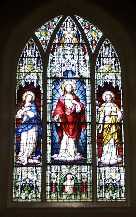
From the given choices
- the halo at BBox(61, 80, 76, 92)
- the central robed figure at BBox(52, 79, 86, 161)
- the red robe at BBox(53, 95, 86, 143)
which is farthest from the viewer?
the halo at BBox(61, 80, 76, 92)

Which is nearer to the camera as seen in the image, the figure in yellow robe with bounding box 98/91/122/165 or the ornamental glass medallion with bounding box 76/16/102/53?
the figure in yellow robe with bounding box 98/91/122/165

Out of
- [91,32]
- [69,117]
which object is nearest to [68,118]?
[69,117]

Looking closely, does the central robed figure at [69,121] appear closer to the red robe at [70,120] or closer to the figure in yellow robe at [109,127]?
the red robe at [70,120]

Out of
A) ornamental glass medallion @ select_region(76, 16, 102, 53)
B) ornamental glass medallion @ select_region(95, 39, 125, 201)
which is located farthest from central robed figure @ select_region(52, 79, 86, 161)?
ornamental glass medallion @ select_region(76, 16, 102, 53)

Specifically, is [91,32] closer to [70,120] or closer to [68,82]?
[68,82]

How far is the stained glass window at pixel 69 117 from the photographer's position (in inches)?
341

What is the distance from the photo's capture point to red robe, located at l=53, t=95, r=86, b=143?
9.05 m

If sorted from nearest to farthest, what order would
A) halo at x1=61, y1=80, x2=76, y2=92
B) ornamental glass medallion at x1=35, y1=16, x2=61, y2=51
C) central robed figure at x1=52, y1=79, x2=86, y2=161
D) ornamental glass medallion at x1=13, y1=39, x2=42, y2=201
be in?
ornamental glass medallion at x1=13, y1=39, x2=42, y2=201, central robed figure at x1=52, y1=79, x2=86, y2=161, halo at x1=61, y1=80, x2=76, y2=92, ornamental glass medallion at x1=35, y1=16, x2=61, y2=51

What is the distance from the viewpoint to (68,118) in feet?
30.0

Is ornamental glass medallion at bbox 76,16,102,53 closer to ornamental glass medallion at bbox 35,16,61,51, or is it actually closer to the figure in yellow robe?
A: ornamental glass medallion at bbox 35,16,61,51

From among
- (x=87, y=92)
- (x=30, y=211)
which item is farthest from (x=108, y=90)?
(x=30, y=211)

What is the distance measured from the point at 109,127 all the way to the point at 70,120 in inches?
25.7

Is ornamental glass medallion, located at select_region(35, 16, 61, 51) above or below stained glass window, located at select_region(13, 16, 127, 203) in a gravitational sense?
above

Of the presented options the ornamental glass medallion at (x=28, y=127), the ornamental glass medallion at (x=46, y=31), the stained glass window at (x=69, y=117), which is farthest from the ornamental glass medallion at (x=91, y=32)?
the ornamental glass medallion at (x=28, y=127)
